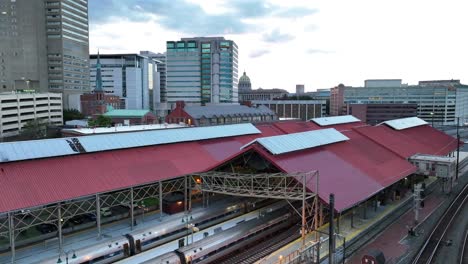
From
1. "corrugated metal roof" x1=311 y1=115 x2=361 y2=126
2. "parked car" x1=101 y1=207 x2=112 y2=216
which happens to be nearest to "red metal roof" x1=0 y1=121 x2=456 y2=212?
"parked car" x1=101 y1=207 x2=112 y2=216

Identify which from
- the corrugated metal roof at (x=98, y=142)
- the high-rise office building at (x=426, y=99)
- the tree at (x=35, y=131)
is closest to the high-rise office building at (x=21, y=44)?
the tree at (x=35, y=131)

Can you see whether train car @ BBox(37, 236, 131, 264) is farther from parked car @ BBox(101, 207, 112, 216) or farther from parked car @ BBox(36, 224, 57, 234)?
parked car @ BBox(36, 224, 57, 234)

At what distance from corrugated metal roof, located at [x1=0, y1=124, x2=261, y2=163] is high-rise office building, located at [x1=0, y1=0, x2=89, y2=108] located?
384 ft

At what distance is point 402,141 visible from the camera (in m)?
65.4

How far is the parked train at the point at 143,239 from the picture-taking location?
27.4 metres

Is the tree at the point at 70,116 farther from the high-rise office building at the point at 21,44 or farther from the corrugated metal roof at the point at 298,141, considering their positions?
the corrugated metal roof at the point at 298,141

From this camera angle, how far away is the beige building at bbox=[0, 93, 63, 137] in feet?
336

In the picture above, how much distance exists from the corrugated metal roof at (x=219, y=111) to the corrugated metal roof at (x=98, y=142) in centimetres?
4235

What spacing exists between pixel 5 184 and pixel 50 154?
5.89 metres

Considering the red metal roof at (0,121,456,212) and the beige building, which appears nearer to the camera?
the red metal roof at (0,121,456,212)

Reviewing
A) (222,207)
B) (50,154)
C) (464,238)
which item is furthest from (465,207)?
(50,154)

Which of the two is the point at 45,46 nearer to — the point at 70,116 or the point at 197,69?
the point at 70,116

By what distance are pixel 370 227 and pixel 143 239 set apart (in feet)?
79.1

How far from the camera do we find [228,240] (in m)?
32.5
